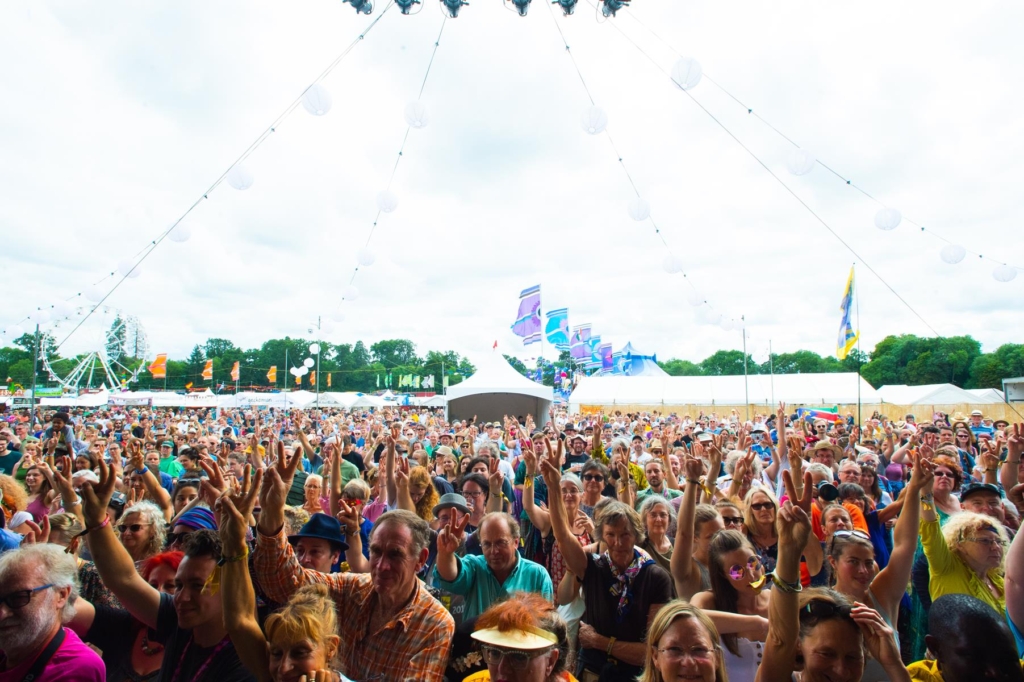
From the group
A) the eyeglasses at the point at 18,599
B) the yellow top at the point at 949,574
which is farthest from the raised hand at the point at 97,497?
the yellow top at the point at 949,574

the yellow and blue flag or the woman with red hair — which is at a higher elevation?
the yellow and blue flag

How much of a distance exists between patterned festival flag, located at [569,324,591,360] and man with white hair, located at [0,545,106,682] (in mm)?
30095

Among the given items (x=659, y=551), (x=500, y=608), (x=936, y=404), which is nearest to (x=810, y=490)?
(x=500, y=608)

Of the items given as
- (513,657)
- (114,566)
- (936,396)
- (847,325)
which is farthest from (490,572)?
(936,396)

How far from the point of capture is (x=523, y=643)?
6.20 feet

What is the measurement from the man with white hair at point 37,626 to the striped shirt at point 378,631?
610 millimetres

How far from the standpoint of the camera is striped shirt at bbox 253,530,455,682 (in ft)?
6.96

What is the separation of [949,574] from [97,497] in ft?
13.1

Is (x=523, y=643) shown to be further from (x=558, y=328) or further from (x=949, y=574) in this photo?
(x=558, y=328)

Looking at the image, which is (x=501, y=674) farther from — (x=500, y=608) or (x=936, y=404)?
(x=936, y=404)

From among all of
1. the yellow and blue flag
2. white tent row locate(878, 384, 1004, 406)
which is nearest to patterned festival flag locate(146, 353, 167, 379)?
the yellow and blue flag

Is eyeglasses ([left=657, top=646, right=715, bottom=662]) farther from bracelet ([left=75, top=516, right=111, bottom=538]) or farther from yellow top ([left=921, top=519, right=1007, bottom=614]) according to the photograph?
bracelet ([left=75, top=516, right=111, bottom=538])

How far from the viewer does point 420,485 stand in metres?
4.70

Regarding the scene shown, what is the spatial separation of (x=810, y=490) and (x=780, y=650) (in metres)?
0.58
